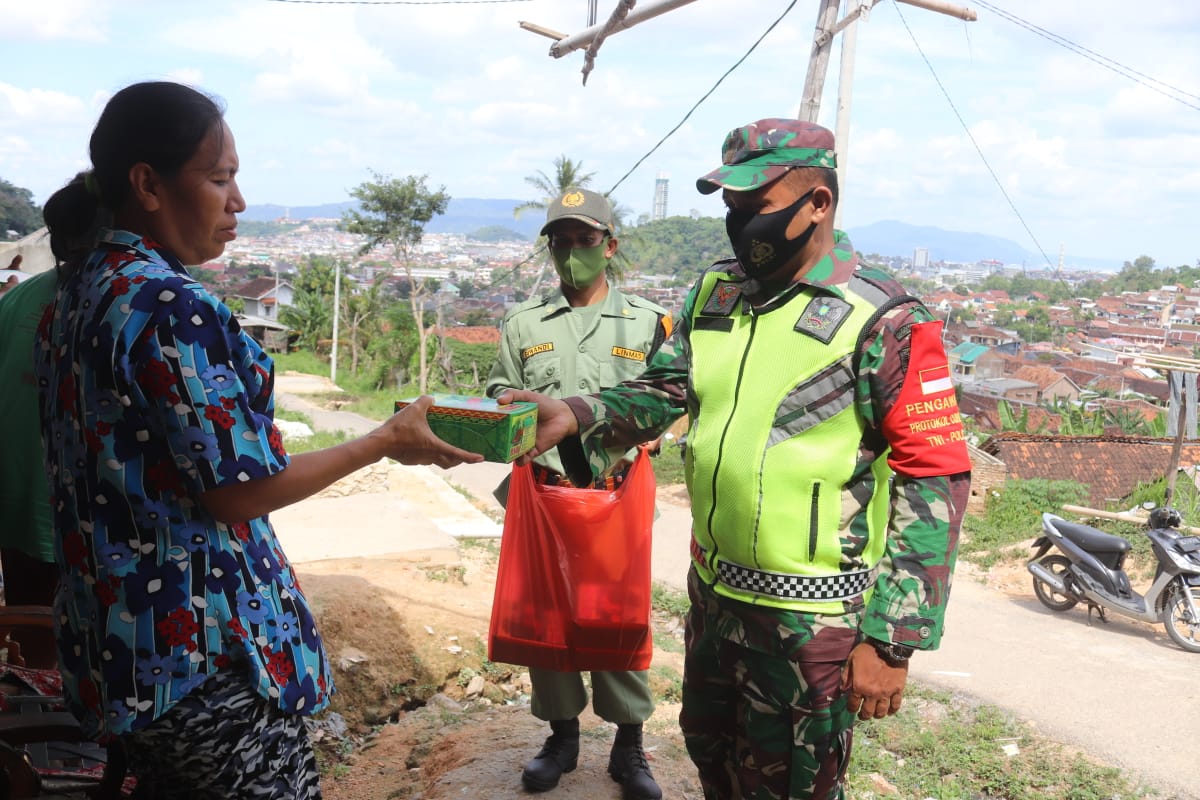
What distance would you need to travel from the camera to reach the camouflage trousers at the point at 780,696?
6.68ft

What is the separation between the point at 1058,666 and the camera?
6.73 m

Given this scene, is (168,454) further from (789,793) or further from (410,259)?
(410,259)

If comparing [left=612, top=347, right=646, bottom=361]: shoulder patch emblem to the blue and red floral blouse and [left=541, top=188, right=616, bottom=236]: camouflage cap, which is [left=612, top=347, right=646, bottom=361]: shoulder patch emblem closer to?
[left=541, top=188, right=616, bottom=236]: camouflage cap

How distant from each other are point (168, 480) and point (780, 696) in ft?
4.40

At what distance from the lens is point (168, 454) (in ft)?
5.02

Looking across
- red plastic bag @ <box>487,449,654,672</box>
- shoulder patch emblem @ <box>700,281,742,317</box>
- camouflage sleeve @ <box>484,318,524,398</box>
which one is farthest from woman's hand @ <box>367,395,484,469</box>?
camouflage sleeve @ <box>484,318,524,398</box>

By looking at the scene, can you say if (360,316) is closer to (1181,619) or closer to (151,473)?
(1181,619)

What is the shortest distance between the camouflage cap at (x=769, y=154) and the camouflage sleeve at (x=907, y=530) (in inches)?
15.9

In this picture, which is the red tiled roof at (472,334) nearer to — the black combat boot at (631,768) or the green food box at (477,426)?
the black combat boot at (631,768)

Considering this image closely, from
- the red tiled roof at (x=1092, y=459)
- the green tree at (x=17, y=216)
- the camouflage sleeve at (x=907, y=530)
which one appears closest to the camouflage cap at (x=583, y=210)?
the camouflage sleeve at (x=907, y=530)

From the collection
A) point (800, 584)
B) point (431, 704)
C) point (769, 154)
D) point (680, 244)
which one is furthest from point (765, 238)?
point (680, 244)

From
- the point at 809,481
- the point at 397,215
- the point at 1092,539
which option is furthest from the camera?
the point at 397,215

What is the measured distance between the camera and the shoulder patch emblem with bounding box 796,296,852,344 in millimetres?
2049

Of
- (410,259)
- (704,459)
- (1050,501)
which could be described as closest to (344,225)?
(410,259)
